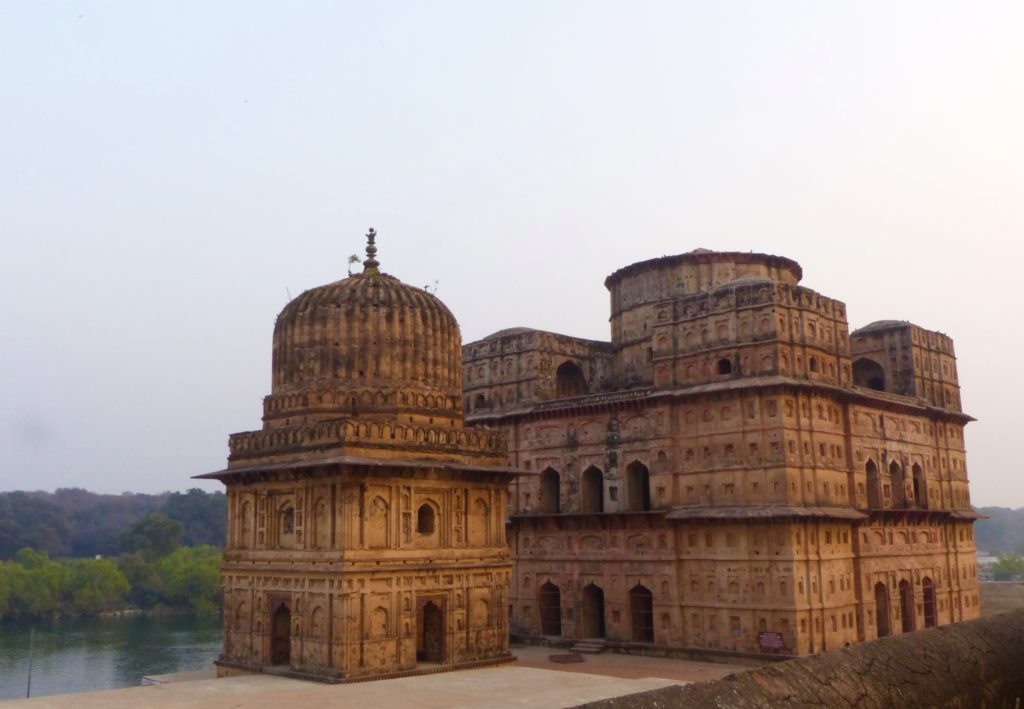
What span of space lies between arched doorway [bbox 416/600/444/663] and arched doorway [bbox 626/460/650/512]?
9.78m

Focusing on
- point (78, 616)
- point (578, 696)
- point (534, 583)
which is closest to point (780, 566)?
point (534, 583)

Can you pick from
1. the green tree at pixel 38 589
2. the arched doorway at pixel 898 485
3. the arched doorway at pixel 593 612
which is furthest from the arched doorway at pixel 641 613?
the green tree at pixel 38 589

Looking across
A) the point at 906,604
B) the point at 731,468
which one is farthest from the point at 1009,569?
the point at 731,468

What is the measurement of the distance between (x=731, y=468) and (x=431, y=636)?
10.2m

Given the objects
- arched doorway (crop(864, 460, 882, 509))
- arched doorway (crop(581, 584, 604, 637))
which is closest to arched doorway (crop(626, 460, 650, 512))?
arched doorway (crop(581, 584, 604, 637))

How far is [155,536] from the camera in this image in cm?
7775

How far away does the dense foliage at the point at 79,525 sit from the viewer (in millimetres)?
94188

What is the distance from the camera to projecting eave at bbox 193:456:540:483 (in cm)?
1994

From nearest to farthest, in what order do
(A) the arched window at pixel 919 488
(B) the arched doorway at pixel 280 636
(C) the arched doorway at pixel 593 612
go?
(B) the arched doorway at pixel 280 636
(C) the arched doorway at pixel 593 612
(A) the arched window at pixel 919 488

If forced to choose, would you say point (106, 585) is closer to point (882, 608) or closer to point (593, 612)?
point (593, 612)

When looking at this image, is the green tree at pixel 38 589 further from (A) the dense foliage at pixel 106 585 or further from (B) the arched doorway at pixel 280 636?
(B) the arched doorway at pixel 280 636

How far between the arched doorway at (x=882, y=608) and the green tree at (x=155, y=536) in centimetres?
6114

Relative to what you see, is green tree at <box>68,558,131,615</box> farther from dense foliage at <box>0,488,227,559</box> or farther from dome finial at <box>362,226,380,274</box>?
dome finial at <box>362,226,380,274</box>

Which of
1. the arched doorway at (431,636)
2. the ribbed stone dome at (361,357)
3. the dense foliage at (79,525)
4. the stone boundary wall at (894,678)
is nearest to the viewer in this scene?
the stone boundary wall at (894,678)
